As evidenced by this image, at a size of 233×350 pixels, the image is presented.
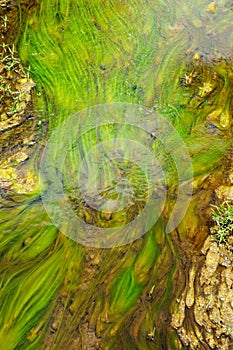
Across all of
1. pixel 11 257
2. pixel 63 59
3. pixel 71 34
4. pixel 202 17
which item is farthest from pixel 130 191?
pixel 202 17

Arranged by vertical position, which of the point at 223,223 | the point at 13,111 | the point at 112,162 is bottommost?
the point at 223,223

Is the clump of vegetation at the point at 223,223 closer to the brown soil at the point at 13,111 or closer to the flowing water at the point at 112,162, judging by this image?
the flowing water at the point at 112,162

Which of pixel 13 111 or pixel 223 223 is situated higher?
pixel 13 111

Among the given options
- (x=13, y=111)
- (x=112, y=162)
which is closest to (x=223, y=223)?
(x=112, y=162)

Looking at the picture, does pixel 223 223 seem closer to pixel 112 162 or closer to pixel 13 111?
pixel 112 162

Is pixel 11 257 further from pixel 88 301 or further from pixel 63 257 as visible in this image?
pixel 88 301

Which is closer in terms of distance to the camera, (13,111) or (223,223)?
(223,223)

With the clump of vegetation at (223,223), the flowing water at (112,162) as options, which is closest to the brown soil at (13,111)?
the flowing water at (112,162)
